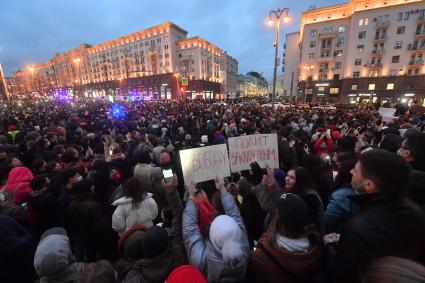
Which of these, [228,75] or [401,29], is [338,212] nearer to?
[401,29]

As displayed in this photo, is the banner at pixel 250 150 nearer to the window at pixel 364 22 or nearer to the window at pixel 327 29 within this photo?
the window at pixel 364 22

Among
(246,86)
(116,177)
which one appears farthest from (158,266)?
(246,86)

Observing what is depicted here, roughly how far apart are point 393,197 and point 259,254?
1.11 metres

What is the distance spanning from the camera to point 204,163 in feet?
10.2

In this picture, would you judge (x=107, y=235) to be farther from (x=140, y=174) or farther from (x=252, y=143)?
(x=252, y=143)

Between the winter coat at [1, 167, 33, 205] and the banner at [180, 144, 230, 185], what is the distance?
276 cm

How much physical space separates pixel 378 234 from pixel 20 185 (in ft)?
16.0

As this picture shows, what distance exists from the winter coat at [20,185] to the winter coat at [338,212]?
14.9 ft

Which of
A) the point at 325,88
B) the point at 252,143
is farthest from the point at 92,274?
the point at 325,88

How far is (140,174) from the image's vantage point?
3984 millimetres

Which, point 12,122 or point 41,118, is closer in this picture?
point 12,122

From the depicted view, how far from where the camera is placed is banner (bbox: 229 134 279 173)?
11.6 ft

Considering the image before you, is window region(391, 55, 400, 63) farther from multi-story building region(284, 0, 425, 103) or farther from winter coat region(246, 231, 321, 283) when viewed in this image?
winter coat region(246, 231, 321, 283)

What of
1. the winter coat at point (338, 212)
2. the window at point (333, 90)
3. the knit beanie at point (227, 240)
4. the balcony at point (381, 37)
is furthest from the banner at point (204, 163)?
the balcony at point (381, 37)
